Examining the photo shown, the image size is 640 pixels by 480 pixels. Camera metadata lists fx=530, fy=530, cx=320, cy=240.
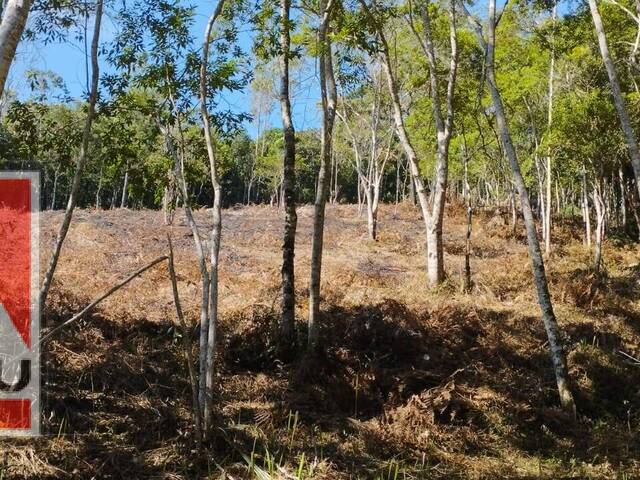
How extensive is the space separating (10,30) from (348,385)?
692 cm

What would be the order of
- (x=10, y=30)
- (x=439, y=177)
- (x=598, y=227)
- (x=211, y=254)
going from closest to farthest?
1. (x=10, y=30)
2. (x=211, y=254)
3. (x=439, y=177)
4. (x=598, y=227)

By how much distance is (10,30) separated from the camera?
3.50 meters

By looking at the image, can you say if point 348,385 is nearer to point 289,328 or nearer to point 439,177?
point 289,328

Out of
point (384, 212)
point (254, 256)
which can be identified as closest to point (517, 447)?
point (254, 256)

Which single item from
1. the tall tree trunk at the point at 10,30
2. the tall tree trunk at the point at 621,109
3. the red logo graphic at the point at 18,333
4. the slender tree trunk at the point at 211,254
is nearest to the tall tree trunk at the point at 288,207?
the slender tree trunk at the point at 211,254

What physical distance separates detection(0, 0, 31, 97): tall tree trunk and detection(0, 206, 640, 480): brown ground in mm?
4326

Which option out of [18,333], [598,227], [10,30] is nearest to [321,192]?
[18,333]

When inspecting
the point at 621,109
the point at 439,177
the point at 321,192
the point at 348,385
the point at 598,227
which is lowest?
the point at 348,385

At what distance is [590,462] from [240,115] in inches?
266

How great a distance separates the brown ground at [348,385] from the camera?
6609 millimetres

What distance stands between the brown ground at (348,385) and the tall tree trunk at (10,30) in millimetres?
4326

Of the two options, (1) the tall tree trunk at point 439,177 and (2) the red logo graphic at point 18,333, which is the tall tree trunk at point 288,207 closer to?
(2) the red logo graphic at point 18,333

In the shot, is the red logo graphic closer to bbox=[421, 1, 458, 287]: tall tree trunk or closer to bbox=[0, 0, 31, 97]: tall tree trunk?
bbox=[0, 0, 31, 97]: tall tree trunk

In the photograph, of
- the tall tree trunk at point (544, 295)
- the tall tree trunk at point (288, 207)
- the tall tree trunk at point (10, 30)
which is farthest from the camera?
the tall tree trunk at point (288, 207)
